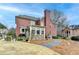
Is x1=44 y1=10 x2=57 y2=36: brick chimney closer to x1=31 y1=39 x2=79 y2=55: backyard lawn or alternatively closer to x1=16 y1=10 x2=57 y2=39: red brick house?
x1=16 y1=10 x2=57 y2=39: red brick house

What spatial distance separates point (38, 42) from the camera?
5309 mm

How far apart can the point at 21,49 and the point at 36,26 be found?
41cm

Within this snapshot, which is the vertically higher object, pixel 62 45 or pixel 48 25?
pixel 48 25

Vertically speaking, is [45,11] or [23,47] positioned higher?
[45,11]

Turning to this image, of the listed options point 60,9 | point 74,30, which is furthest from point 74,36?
point 60,9

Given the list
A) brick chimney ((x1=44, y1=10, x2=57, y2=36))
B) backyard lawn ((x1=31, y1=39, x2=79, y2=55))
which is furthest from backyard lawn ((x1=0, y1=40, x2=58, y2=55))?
brick chimney ((x1=44, y1=10, x2=57, y2=36))

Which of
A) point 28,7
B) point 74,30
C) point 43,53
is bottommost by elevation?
point 43,53

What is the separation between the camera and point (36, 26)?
5.30 meters

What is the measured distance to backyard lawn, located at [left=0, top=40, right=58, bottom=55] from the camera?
17.2ft

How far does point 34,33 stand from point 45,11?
368 millimetres

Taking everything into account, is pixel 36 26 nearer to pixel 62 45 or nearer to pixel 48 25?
pixel 48 25

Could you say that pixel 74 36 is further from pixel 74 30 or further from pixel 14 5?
pixel 14 5

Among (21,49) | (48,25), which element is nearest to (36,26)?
(48,25)

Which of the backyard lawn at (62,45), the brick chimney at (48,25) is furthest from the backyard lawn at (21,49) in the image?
the brick chimney at (48,25)
